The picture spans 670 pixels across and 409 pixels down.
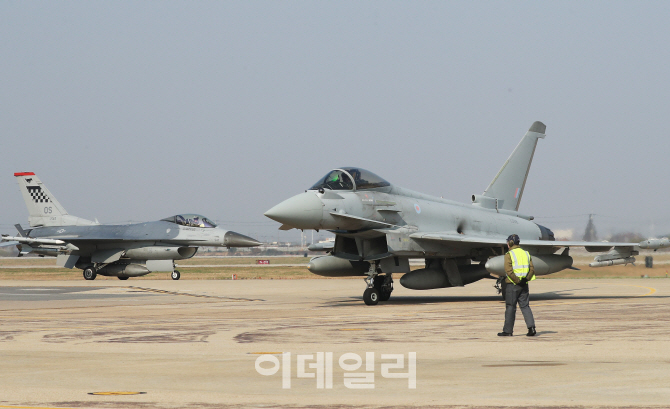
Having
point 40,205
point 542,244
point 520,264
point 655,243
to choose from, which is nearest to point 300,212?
point 542,244

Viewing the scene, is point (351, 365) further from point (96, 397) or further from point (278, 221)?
point (278, 221)

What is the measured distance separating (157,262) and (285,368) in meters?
29.1

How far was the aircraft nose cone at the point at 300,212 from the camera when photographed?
1683 cm

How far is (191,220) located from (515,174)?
18179 millimetres

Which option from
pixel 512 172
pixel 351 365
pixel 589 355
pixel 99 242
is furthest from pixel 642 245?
pixel 99 242

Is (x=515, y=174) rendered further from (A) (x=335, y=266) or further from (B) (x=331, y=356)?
(B) (x=331, y=356)

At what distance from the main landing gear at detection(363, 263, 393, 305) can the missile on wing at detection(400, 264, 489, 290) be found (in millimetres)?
432

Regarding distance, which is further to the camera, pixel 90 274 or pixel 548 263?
pixel 90 274

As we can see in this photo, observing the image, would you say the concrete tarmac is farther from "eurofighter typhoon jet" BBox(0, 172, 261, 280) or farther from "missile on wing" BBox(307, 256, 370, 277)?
"eurofighter typhoon jet" BBox(0, 172, 261, 280)

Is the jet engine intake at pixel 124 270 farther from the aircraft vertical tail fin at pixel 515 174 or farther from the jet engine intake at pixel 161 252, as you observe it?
the aircraft vertical tail fin at pixel 515 174

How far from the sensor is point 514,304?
437 inches

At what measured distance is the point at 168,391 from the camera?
646 centimetres

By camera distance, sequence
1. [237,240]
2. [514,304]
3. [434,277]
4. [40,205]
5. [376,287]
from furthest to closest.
A: [40,205] < [237,240] < [434,277] < [376,287] < [514,304]

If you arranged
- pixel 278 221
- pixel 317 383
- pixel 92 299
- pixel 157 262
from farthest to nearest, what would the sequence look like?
pixel 157 262, pixel 92 299, pixel 278 221, pixel 317 383
